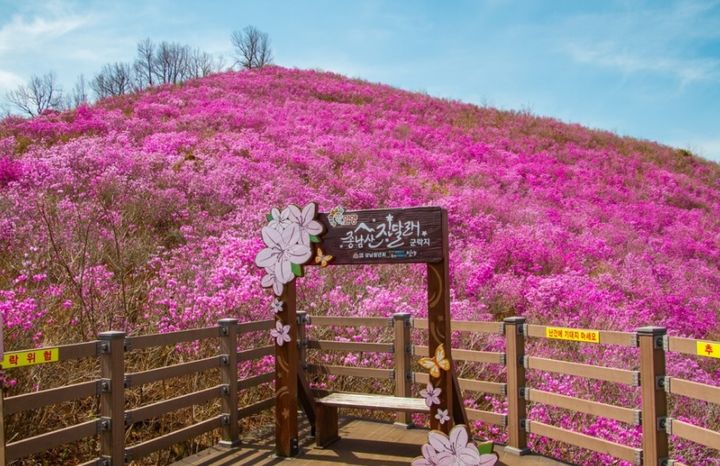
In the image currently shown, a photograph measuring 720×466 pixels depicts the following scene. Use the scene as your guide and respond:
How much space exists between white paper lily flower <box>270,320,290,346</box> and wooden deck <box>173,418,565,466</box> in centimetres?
114

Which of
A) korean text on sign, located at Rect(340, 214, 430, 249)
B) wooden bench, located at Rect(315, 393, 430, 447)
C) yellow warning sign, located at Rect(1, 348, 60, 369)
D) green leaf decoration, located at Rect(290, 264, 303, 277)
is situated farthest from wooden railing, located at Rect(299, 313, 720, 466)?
yellow warning sign, located at Rect(1, 348, 60, 369)

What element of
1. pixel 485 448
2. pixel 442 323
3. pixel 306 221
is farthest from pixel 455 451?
pixel 306 221

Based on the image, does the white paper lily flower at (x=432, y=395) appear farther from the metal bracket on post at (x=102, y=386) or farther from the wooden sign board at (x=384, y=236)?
the metal bracket on post at (x=102, y=386)

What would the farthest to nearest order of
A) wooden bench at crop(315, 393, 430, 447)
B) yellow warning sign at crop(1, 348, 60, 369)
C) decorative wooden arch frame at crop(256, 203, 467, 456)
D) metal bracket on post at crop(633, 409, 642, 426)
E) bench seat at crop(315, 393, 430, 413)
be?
wooden bench at crop(315, 393, 430, 447), bench seat at crop(315, 393, 430, 413), decorative wooden arch frame at crop(256, 203, 467, 456), metal bracket on post at crop(633, 409, 642, 426), yellow warning sign at crop(1, 348, 60, 369)

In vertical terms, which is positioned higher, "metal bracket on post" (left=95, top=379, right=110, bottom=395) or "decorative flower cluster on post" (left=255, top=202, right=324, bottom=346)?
"decorative flower cluster on post" (left=255, top=202, right=324, bottom=346)

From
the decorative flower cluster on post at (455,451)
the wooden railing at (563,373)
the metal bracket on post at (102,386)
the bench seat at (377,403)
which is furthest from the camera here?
the bench seat at (377,403)

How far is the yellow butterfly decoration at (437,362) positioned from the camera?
5.50 metres

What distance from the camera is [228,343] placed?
22.0 ft

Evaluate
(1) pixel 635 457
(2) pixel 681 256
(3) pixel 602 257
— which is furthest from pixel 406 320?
(2) pixel 681 256

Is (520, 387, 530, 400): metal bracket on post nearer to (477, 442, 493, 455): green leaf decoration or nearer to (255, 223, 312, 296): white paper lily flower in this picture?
(477, 442, 493, 455): green leaf decoration

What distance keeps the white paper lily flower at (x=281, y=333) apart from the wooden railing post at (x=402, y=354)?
1.45 meters

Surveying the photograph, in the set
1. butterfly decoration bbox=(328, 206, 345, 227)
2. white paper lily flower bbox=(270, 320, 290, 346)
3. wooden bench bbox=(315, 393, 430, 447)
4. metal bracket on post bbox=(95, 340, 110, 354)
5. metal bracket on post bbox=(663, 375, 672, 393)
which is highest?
butterfly decoration bbox=(328, 206, 345, 227)

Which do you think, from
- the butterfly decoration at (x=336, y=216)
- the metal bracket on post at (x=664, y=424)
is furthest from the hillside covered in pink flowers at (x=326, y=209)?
the butterfly decoration at (x=336, y=216)

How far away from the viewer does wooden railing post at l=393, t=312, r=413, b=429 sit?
7.40 meters
